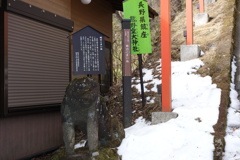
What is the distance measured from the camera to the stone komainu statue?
4754 mm

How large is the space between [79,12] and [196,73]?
492 cm

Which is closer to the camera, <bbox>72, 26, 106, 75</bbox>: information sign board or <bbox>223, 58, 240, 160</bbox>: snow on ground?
<bbox>223, 58, 240, 160</bbox>: snow on ground

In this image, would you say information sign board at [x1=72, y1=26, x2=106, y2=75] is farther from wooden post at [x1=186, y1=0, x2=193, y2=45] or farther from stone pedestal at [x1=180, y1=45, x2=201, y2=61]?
wooden post at [x1=186, y1=0, x2=193, y2=45]

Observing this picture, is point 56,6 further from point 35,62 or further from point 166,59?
point 166,59

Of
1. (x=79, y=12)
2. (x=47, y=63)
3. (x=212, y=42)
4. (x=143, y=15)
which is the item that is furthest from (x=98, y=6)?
(x=212, y=42)

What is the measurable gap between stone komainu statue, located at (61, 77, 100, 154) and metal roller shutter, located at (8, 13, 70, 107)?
130 cm

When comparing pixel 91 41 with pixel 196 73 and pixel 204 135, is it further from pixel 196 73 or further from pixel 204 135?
pixel 196 73

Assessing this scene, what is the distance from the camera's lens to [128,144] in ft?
18.0

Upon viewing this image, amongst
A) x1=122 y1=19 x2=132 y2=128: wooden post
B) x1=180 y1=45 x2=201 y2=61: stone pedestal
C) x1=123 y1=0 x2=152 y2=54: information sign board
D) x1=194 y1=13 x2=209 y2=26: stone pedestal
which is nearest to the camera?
x1=122 y1=19 x2=132 y2=128: wooden post

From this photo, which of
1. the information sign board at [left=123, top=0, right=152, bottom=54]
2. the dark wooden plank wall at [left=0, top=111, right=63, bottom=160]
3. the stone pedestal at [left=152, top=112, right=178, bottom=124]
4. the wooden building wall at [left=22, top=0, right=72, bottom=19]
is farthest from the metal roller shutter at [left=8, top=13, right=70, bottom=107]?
the stone pedestal at [left=152, top=112, right=178, bottom=124]

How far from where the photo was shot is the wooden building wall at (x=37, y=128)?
5.14m

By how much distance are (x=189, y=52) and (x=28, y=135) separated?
8024 mm

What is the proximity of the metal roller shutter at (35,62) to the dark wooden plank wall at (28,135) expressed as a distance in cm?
37

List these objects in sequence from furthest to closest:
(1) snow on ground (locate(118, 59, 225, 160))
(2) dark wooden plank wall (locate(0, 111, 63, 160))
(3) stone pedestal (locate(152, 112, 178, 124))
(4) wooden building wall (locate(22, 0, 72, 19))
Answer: (3) stone pedestal (locate(152, 112, 178, 124)) → (4) wooden building wall (locate(22, 0, 72, 19)) → (2) dark wooden plank wall (locate(0, 111, 63, 160)) → (1) snow on ground (locate(118, 59, 225, 160))
